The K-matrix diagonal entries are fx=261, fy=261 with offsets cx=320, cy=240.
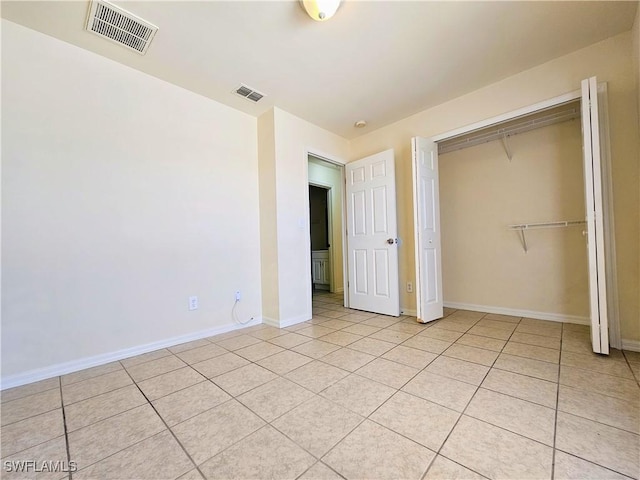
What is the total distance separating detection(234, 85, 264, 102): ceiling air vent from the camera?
8.68 ft

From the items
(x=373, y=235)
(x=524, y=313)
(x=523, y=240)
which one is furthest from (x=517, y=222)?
(x=373, y=235)

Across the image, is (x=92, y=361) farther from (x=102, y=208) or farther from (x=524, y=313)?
(x=524, y=313)

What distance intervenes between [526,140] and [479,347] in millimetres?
2485

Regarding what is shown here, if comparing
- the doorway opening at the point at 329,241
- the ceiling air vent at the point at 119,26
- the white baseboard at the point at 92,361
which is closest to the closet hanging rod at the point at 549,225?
the doorway opening at the point at 329,241

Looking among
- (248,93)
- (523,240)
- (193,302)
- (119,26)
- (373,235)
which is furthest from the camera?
(373,235)

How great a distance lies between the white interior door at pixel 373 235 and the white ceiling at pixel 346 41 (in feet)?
3.13

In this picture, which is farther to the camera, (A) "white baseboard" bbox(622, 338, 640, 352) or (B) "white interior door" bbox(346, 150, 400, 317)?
(B) "white interior door" bbox(346, 150, 400, 317)

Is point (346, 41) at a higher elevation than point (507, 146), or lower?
higher

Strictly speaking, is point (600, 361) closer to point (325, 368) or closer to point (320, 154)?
point (325, 368)

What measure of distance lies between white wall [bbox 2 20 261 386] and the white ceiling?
0.25 metres

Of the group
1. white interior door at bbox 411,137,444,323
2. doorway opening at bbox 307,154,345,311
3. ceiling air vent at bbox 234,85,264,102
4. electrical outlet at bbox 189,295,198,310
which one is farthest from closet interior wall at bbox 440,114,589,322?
electrical outlet at bbox 189,295,198,310

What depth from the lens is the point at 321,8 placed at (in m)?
1.67

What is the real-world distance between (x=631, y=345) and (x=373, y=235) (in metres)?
2.39

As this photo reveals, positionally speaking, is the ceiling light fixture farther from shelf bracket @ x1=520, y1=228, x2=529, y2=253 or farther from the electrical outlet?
shelf bracket @ x1=520, y1=228, x2=529, y2=253
